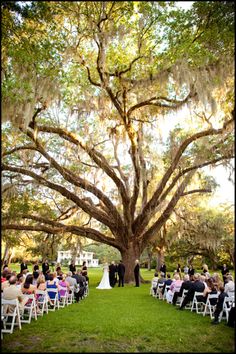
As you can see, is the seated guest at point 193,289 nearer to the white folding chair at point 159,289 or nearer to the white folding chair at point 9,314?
the white folding chair at point 159,289

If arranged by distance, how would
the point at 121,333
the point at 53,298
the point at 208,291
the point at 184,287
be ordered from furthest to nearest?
the point at 184,287, the point at 53,298, the point at 208,291, the point at 121,333

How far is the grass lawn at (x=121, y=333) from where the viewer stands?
4.38m

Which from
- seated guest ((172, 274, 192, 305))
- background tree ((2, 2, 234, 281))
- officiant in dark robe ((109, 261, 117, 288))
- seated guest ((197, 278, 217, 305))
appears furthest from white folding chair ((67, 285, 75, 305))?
officiant in dark robe ((109, 261, 117, 288))

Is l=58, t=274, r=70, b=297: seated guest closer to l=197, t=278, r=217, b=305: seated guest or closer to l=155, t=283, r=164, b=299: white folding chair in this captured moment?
l=155, t=283, r=164, b=299: white folding chair

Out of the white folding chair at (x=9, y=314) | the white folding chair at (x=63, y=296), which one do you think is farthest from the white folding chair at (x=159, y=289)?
the white folding chair at (x=9, y=314)

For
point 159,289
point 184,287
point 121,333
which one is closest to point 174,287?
point 184,287

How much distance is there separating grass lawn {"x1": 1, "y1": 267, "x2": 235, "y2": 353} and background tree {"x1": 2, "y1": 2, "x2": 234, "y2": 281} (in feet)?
14.8

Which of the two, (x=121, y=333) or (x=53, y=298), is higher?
(x=121, y=333)

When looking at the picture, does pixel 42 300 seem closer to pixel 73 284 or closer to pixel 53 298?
pixel 53 298

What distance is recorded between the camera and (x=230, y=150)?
35.7 feet

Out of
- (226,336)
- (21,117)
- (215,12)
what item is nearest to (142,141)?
(21,117)

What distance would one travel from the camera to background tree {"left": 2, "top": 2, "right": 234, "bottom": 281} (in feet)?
22.6

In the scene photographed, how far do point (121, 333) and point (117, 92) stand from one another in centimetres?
834

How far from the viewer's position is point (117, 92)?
452 inches
